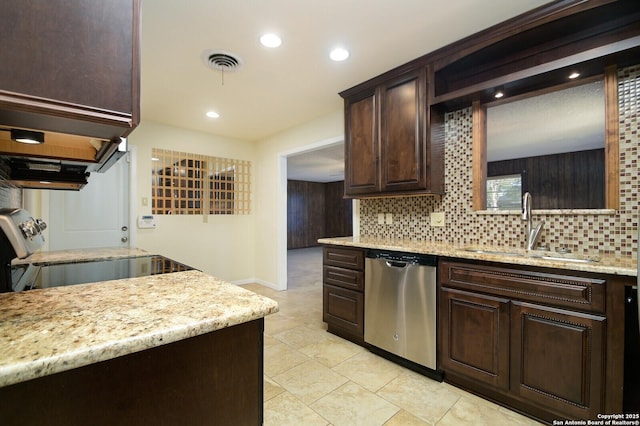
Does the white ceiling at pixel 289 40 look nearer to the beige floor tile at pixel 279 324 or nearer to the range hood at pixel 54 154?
the range hood at pixel 54 154

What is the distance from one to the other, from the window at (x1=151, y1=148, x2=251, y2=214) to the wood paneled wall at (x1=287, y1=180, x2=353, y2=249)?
4.75 metres

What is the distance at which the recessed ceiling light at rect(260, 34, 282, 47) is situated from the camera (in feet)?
6.71

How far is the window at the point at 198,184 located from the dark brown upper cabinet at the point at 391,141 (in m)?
2.46

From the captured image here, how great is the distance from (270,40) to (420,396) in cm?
266

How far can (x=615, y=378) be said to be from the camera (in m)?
1.35

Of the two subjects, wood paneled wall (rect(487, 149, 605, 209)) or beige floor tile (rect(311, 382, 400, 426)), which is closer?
beige floor tile (rect(311, 382, 400, 426))

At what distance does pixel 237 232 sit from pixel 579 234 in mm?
4212

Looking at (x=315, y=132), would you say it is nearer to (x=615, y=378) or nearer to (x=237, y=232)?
(x=237, y=232)

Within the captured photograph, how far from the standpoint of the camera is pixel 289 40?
6.86ft

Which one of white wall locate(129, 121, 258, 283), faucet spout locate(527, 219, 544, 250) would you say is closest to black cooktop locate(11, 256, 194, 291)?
faucet spout locate(527, 219, 544, 250)

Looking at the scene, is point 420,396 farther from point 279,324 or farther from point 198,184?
point 198,184

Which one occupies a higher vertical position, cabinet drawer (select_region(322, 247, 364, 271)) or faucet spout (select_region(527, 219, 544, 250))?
faucet spout (select_region(527, 219, 544, 250))

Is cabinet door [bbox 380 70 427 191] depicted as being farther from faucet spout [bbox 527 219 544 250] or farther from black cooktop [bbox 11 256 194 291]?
black cooktop [bbox 11 256 194 291]

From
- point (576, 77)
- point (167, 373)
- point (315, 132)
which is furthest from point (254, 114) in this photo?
point (167, 373)
